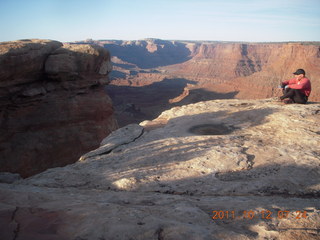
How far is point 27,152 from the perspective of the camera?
9656 mm

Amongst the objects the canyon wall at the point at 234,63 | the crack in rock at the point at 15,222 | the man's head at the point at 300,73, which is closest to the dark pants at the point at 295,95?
the man's head at the point at 300,73

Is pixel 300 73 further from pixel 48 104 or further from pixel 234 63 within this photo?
pixel 234 63

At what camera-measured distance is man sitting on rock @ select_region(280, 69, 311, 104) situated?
6.23 m

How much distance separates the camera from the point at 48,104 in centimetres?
1043

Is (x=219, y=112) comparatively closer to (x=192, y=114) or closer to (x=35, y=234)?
(x=192, y=114)

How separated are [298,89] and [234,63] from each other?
62.2m

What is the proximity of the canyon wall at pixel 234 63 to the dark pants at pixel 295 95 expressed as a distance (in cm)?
2160

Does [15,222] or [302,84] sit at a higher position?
Result: [302,84]

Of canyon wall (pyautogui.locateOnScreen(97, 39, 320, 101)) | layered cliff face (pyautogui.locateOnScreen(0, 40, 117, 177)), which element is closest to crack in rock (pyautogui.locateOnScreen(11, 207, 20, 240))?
layered cliff face (pyautogui.locateOnScreen(0, 40, 117, 177))

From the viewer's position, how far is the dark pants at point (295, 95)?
6.45 m

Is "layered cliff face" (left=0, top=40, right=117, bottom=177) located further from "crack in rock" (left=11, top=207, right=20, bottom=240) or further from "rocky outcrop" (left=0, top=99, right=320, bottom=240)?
"crack in rock" (left=11, top=207, right=20, bottom=240)

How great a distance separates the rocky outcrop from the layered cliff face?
5.46 metres

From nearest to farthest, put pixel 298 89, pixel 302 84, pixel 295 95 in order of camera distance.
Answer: pixel 302 84
pixel 298 89
pixel 295 95

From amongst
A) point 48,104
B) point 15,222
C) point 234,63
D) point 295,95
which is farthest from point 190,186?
point 234,63
